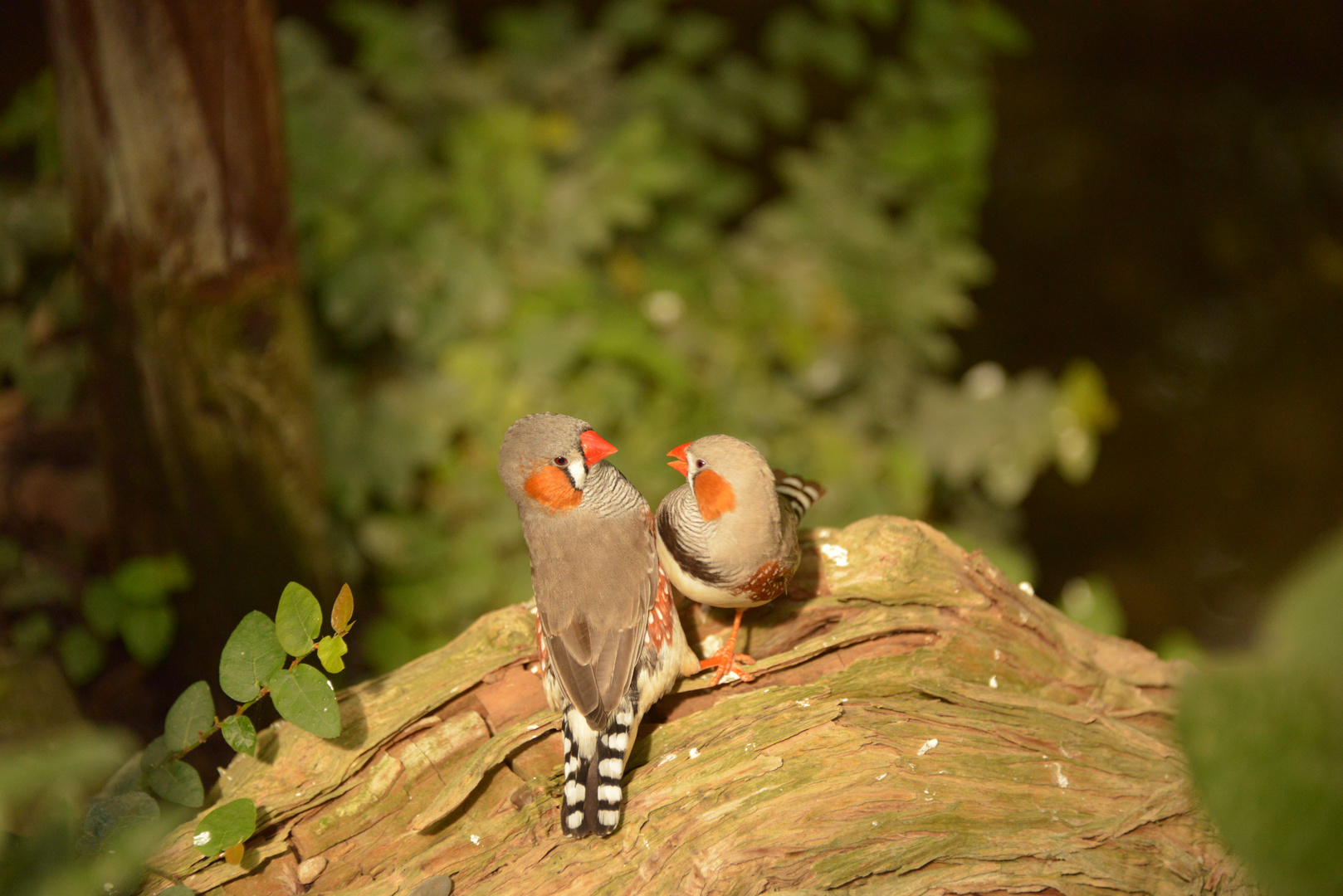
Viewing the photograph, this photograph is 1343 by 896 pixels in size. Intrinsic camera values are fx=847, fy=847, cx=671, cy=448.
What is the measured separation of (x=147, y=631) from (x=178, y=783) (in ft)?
3.58

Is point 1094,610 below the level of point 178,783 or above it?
below

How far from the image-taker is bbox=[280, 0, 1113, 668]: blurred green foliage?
3.82 meters

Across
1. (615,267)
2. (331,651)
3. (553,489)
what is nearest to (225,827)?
(331,651)

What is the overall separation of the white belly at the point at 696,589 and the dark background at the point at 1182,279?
13.4 feet

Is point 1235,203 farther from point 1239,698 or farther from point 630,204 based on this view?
point 1239,698

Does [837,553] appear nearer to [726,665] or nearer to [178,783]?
[726,665]

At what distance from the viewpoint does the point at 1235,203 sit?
5461 mm

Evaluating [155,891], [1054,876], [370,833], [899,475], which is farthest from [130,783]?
[899,475]

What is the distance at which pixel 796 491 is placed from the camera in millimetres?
2354

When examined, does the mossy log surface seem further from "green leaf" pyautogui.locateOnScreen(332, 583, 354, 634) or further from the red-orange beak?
the red-orange beak

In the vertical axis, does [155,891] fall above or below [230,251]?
below

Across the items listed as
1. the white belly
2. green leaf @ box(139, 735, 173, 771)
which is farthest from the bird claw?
green leaf @ box(139, 735, 173, 771)

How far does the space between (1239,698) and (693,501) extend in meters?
1.41

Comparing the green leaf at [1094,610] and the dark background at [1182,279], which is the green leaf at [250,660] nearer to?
the green leaf at [1094,610]
